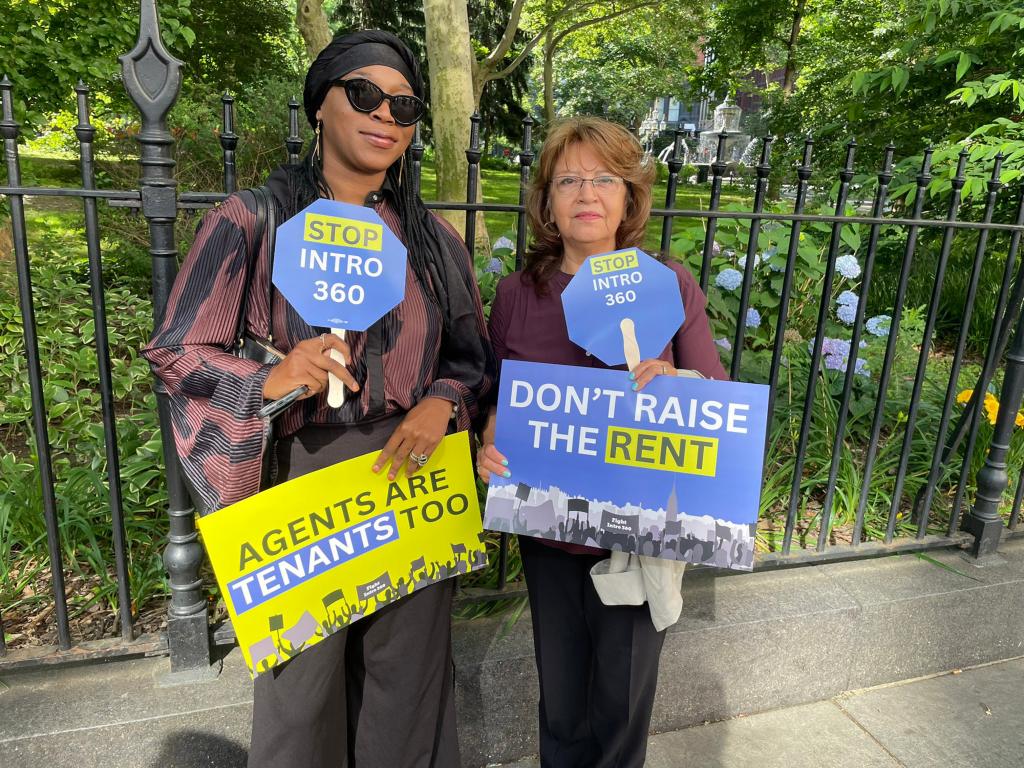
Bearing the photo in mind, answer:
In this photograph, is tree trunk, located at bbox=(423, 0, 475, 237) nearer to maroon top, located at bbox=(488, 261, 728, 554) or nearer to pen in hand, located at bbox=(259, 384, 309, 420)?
maroon top, located at bbox=(488, 261, 728, 554)

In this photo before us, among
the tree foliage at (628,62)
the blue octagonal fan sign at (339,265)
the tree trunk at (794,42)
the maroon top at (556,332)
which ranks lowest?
the maroon top at (556,332)

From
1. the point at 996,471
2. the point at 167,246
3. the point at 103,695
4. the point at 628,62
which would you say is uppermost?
the point at 628,62

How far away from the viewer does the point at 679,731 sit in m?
2.67

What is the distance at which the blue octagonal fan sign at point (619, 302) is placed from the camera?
5.23ft

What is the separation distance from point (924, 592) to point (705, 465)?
1822 millimetres

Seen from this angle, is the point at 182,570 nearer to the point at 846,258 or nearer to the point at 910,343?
the point at 846,258

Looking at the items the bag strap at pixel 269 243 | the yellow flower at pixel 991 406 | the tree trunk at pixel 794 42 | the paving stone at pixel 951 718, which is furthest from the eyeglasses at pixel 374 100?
the tree trunk at pixel 794 42

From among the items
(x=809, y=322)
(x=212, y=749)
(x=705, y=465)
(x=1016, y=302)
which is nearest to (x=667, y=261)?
(x=705, y=465)

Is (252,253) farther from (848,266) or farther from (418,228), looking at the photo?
(848,266)

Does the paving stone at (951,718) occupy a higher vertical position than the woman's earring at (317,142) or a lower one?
lower

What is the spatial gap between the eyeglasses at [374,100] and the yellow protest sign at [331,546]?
27.4 inches

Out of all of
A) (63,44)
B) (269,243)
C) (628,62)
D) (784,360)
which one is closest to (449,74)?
(63,44)

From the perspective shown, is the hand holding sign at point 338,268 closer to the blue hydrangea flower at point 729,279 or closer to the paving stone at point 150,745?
the paving stone at point 150,745

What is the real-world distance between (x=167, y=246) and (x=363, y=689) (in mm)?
1196
